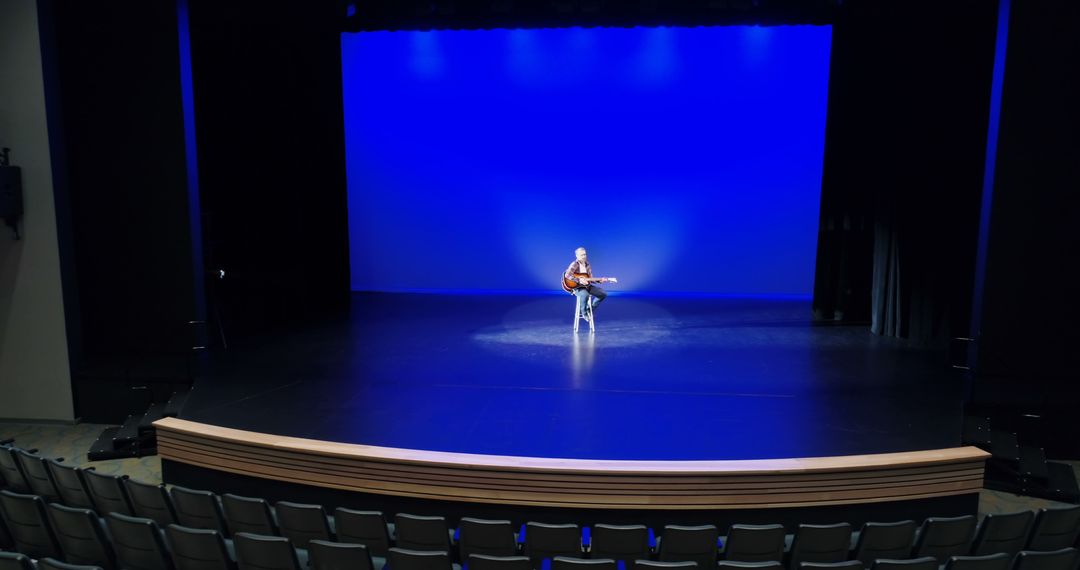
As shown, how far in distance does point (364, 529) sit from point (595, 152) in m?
8.42

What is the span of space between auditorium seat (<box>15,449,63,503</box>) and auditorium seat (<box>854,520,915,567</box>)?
188 inches

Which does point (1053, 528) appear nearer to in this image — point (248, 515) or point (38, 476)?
point (248, 515)

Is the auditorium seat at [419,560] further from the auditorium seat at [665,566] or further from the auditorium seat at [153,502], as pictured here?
the auditorium seat at [153,502]

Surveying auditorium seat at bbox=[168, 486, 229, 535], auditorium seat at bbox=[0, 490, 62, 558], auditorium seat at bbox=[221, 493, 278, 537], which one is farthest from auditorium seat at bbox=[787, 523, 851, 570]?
auditorium seat at bbox=[0, 490, 62, 558]

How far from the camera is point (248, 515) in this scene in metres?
4.09

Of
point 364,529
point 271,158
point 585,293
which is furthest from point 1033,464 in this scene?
point 271,158

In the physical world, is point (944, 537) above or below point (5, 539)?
above

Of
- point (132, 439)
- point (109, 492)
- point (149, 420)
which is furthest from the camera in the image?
point (149, 420)

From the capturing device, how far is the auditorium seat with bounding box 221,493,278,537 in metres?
4.06

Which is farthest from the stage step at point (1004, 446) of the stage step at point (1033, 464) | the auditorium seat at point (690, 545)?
the auditorium seat at point (690, 545)

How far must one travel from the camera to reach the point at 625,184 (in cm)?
1153

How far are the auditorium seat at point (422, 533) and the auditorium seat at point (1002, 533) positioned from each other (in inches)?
110

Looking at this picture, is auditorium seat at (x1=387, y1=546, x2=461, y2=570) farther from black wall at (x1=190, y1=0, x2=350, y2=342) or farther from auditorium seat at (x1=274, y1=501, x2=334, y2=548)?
black wall at (x1=190, y1=0, x2=350, y2=342)

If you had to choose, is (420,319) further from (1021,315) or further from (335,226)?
(1021,315)
